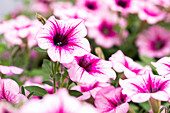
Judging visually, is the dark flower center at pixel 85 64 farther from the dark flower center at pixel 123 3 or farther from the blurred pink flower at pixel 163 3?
the blurred pink flower at pixel 163 3

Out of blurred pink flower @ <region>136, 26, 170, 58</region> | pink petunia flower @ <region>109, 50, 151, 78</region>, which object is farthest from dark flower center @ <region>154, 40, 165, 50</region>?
pink petunia flower @ <region>109, 50, 151, 78</region>

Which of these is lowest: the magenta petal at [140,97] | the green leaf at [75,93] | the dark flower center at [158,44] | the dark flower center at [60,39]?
the dark flower center at [158,44]

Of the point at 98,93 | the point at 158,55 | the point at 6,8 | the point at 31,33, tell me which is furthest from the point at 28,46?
the point at 6,8

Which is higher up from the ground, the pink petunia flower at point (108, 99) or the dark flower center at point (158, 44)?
the pink petunia flower at point (108, 99)

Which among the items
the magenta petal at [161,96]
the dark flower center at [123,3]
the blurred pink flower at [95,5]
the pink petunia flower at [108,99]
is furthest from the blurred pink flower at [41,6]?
the magenta petal at [161,96]

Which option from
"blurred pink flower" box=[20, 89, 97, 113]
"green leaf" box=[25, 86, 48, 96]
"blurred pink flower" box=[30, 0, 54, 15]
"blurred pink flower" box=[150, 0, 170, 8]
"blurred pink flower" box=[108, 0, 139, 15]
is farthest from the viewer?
"blurred pink flower" box=[30, 0, 54, 15]

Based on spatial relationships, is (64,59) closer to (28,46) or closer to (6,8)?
(28,46)

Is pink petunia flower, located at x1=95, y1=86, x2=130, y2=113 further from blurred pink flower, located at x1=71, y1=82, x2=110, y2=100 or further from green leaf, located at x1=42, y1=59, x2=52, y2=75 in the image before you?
green leaf, located at x1=42, y1=59, x2=52, y2=75
